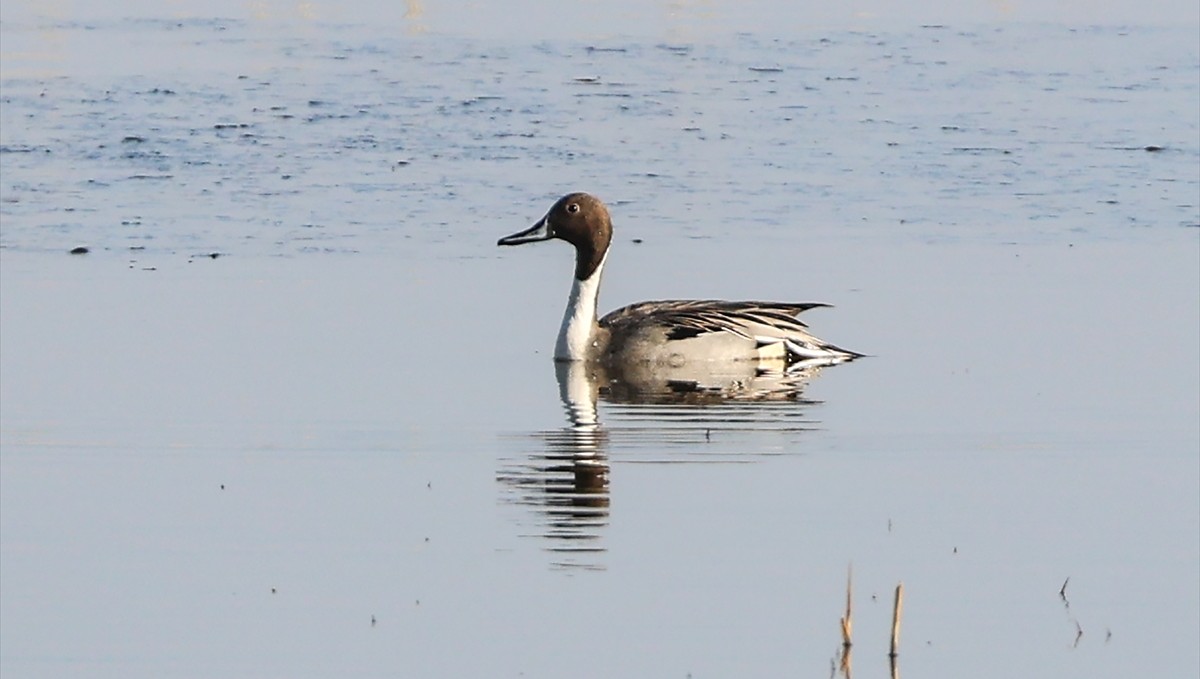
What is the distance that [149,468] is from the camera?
9430mm

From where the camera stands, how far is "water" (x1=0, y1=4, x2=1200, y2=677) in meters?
7.54

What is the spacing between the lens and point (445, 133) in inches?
781

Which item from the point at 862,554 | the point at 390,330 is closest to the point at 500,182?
the point at 390,330

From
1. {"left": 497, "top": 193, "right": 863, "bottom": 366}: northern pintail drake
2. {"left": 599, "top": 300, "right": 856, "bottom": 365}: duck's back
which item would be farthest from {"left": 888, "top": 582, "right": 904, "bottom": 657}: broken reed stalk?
{"left": 599, "top": 300, "right": 856, "bottom": 365}: duck's back

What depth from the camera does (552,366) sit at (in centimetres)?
1270

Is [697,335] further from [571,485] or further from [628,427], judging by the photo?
[571,485]

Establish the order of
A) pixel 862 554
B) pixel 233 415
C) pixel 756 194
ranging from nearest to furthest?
pixel 862 554
pixel 233 415
pixel 756 194

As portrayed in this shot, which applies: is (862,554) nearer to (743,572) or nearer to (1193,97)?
(743,572)

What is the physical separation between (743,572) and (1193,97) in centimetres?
1533

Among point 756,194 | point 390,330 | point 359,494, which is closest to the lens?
point 359,494

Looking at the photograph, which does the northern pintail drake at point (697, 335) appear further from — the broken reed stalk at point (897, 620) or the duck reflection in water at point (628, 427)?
the broken reed stalk at point (897, 620)

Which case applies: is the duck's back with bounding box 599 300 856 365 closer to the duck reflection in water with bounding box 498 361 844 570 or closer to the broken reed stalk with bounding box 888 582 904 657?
the duck reflection in water with bounding box 498 361 844 570

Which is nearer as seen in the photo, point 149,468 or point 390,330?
point 149,468

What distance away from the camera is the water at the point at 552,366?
7539 millimetres
